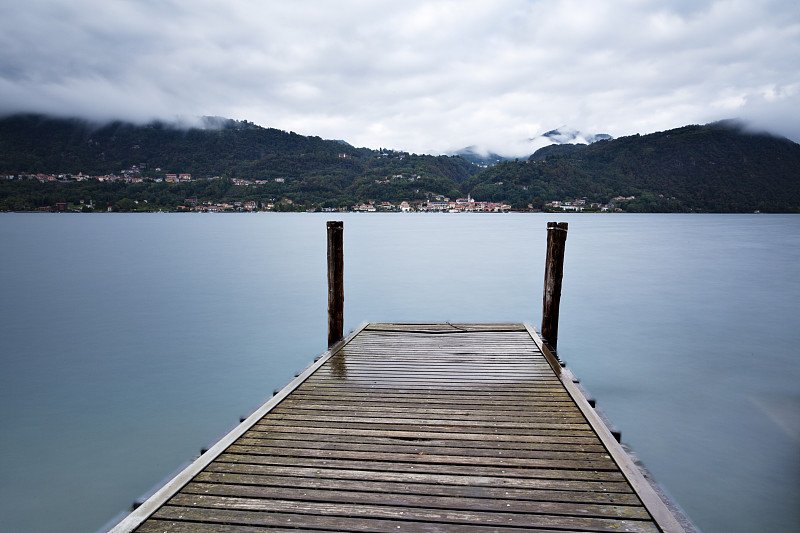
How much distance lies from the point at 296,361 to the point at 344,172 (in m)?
119

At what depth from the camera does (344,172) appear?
12556 cm

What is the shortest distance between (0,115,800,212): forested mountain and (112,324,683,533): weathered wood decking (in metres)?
109

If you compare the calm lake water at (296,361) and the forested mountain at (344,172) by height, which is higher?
the forested mountain at (344,172)

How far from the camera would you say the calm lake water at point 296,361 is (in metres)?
5.31

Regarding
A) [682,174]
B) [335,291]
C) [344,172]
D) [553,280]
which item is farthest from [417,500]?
[344,172]

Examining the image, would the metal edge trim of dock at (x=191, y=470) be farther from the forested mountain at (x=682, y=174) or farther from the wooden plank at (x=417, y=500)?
the forested mountain at (x=682, y=174)

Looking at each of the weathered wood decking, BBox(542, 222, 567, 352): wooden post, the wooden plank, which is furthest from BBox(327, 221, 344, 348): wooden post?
the wooden plank

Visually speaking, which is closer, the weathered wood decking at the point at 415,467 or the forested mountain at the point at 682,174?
the weathered wood decking at the point at 415,467

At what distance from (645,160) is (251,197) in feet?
301

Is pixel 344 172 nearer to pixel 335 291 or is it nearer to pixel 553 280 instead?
pixel 335 291

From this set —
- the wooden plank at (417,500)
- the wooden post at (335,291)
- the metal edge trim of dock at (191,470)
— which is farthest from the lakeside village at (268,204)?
the wooden plank at (417,500)

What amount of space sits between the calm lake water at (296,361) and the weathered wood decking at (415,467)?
7.67 ft

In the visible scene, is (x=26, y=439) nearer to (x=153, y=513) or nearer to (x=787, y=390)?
(x=153, y=513)

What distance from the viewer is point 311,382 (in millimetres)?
4922
